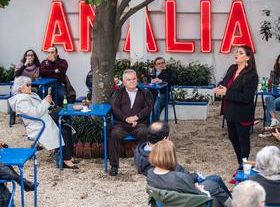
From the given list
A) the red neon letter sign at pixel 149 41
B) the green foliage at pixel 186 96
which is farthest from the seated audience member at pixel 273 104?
the red neon letter sign at pixel 149 41

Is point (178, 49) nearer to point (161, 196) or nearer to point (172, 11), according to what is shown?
point (172, 11)

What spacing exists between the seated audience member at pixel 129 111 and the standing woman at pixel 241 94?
114 centimetres

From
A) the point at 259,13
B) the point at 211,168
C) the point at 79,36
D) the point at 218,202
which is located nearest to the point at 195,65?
the point at 259,13

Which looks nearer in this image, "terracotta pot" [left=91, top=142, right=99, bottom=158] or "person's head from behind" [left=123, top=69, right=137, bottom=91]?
"person's head from behind" [left=123, top=69, right=137, bottom=91]

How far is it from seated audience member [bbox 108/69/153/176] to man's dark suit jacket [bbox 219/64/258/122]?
119cm

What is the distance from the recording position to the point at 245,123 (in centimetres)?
741

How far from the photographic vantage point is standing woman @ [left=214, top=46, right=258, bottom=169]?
7.30 metres

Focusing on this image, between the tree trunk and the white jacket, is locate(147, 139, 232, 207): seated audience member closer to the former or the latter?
the white jacket

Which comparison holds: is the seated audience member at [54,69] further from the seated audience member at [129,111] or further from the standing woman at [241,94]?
the standing woman at [241,94]

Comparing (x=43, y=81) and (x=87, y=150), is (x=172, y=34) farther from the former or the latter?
(x=87, y=150)

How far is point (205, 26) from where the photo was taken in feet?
42.7

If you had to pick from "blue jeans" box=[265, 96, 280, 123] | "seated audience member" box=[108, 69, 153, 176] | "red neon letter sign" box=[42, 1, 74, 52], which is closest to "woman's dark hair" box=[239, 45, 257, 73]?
"seated audience member" box=[108, 69, 153, 176]

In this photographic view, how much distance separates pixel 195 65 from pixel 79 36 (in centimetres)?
243

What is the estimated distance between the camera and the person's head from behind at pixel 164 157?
515cm
